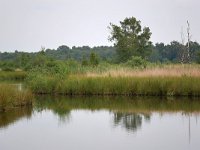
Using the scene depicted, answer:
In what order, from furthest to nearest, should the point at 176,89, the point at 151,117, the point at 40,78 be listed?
the point at 40,78 < the point at 176,89 < the point at 151,117

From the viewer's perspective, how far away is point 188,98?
17469 mm

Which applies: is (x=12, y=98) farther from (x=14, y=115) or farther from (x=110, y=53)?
(x=110, y=53)

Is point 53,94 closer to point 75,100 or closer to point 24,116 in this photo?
point 75,100

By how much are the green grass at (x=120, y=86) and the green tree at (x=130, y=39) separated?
2077 cm

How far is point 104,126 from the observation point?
1110cm

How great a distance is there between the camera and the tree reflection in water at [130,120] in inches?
433

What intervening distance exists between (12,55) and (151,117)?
2856 inches

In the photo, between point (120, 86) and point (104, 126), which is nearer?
point (104, 126)

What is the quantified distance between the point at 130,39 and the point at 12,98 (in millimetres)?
28479

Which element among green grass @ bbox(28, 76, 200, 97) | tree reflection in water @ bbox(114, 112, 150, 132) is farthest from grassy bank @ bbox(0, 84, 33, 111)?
green grass @ bbox(28, 76, 200, 97)

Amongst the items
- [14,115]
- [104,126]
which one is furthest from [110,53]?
[104,126]

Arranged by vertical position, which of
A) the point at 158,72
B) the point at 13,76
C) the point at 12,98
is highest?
the point at 158,72

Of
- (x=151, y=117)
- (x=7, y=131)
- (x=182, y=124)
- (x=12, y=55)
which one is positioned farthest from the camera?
(x=12, y=55)

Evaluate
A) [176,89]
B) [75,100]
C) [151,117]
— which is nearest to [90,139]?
[151,117]
